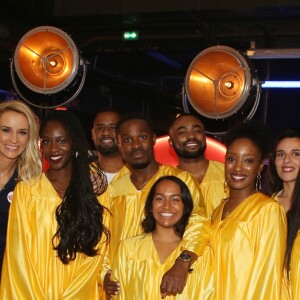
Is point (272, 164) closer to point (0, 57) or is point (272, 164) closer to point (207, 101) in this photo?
point (207, 101)

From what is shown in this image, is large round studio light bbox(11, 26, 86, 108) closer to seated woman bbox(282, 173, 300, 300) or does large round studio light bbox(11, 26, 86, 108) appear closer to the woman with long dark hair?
the woman with long dark hair

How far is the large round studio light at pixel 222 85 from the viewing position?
5.50 metres

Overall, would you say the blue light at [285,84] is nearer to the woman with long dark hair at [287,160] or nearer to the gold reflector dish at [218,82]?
the gold reflector dish at [218,82]

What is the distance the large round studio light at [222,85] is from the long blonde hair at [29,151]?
1635 mm

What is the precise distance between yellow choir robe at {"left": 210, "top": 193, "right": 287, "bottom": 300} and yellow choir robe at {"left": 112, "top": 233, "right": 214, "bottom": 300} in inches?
2.5

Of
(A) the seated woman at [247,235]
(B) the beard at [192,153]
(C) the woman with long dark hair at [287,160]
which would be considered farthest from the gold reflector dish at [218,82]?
(A) the seated woman at [247,235]

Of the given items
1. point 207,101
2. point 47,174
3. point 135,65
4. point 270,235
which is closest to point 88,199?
point 47,174

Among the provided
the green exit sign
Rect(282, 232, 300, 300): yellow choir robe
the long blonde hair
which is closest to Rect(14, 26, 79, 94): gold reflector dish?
the long blonde hair

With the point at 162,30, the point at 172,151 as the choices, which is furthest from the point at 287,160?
the point at 162,30

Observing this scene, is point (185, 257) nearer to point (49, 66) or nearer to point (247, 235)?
point (247, 235)

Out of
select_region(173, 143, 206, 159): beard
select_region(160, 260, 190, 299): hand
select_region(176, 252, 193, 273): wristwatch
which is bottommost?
select_region(160, 260, 190, 299): hand

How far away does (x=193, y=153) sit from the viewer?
5094 mm

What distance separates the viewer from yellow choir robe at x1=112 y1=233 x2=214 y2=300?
391 cm

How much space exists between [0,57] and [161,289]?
435cm
